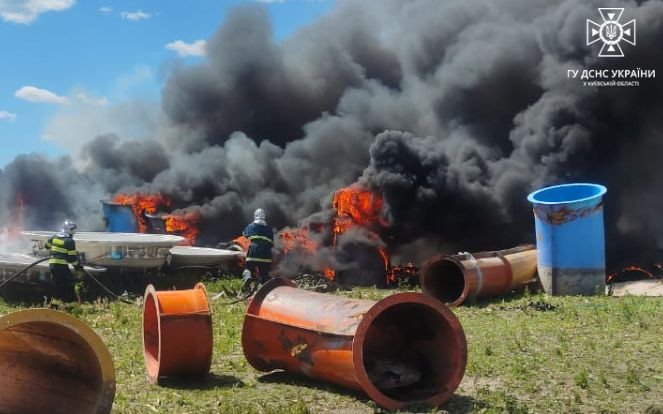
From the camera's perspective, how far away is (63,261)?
1186 cm

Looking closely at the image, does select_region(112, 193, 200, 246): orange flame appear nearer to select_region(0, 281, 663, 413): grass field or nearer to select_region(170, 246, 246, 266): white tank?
select_region(170, 246, 246, 266): white tank

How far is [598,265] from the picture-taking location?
1176cm

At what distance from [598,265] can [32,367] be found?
9637 millimetres

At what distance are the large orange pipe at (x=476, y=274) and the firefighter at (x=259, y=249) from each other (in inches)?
116

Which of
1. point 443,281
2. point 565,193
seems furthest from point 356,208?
point 565,193

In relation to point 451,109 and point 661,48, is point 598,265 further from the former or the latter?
point 451,109

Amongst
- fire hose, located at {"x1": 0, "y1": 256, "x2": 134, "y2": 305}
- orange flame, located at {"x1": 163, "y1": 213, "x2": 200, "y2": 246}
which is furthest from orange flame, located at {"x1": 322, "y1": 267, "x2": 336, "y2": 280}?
orange flame, located at {"x1": 163, "y1": 213, "x2": 200, "y2": 246}

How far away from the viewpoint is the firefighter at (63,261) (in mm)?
11820

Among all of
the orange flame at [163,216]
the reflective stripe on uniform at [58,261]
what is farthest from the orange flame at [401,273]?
the orange flame at [163,216]

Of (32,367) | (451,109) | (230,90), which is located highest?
(230,90)

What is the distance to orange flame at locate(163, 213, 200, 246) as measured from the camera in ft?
73.4

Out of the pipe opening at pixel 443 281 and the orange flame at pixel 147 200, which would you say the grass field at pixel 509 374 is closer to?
the pipe opening at pixel 443 281

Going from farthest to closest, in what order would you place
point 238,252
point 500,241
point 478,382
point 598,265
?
point 500,241, point 238,252, point 598,265, point 478,382

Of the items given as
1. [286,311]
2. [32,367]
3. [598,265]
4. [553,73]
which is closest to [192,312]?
[286,311]
